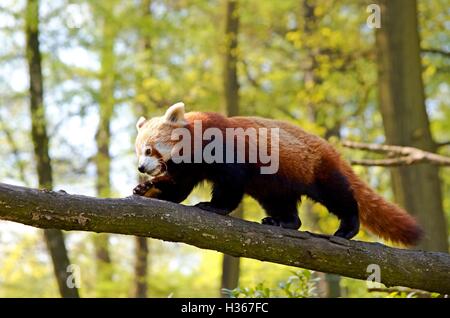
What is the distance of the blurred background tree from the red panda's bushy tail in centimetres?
216

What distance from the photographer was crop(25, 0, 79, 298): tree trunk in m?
9.26

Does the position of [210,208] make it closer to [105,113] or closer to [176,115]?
[176,115]

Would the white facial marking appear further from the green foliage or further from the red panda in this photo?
the green foliage

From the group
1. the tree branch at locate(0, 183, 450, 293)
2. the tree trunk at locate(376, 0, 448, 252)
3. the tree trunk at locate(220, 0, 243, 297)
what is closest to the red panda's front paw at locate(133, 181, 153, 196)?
the tree branch at locate(0, 183, 450, 293)

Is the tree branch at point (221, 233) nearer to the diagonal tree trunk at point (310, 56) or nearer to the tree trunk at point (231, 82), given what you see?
the tree trunk at point (231, 82)

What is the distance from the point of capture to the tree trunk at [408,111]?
8906mm

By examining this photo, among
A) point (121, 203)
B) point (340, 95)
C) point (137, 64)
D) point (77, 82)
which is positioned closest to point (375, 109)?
point (340, 95)

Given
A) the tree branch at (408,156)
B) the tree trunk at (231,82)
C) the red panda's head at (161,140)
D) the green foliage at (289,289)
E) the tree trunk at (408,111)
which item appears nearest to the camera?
the red panda's head at (161,140)

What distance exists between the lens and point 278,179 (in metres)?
5.64

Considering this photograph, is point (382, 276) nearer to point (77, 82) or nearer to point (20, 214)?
point (20, 214)

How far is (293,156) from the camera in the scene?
5.75 m

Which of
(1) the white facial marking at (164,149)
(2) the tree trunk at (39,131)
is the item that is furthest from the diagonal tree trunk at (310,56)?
(1) the white facial marking at (164,149)

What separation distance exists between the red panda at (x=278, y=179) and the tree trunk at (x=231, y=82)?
15.7 feet

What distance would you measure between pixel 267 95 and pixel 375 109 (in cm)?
350
